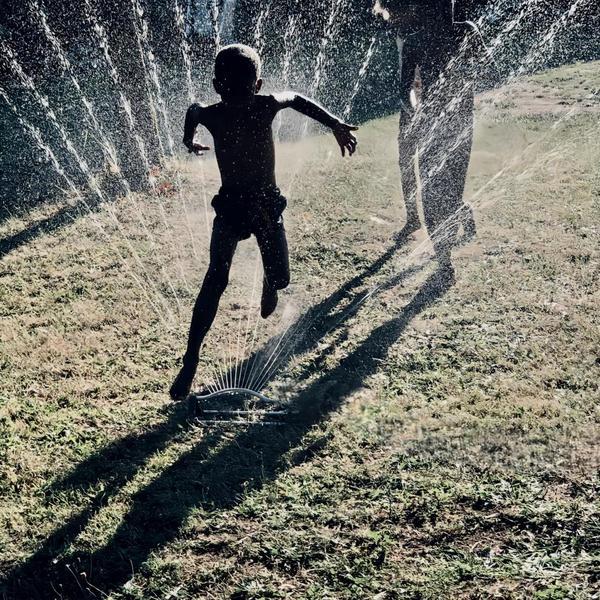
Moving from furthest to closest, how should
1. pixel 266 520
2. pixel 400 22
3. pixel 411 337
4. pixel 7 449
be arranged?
pixel 400 22 < pixel 411 337 < pixel 7 449 < pixel 266 520

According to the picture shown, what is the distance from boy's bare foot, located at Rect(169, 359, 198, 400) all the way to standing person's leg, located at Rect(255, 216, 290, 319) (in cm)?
69

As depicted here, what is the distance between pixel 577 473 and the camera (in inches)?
127

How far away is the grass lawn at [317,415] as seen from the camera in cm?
281

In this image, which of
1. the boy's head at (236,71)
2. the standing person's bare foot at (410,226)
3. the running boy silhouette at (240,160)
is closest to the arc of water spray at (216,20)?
the standing person's bare foot at (410,226)

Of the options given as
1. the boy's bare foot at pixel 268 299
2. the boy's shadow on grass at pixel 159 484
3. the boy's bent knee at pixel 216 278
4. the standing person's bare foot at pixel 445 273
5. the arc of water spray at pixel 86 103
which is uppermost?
the arc of water spray at pixel 86 103

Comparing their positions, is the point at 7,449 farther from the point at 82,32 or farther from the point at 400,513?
the point at 82,32

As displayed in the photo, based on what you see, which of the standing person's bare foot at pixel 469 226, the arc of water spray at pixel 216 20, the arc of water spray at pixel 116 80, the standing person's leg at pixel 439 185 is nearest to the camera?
the standing person's leg at pixel 439 185

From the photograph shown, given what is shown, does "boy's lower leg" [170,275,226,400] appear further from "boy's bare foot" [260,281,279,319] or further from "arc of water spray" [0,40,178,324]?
"arc of water spray" [0,40,178,324]

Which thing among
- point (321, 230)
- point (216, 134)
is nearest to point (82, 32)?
point (321, 230)

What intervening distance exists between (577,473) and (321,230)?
367 cm

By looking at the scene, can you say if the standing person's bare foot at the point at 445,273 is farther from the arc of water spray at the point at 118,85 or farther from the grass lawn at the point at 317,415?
the arc of water spray at the point at 118,85

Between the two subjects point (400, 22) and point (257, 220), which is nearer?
point (257, 220)

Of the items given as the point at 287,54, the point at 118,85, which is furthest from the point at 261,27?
the point at 118,85

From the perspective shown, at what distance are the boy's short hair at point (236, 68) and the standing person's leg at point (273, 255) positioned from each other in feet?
2.51
